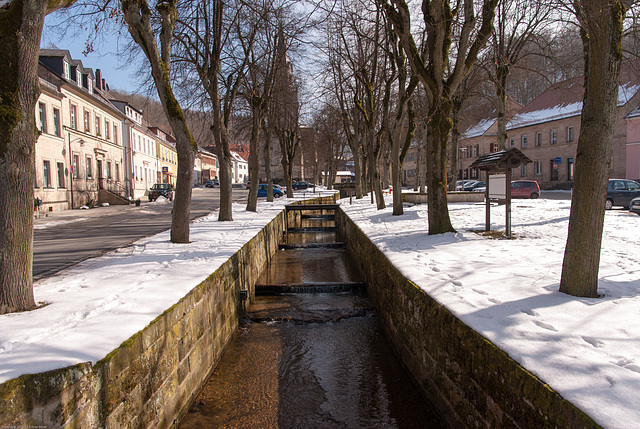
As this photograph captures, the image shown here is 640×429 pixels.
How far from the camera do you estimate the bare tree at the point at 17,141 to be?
464cm

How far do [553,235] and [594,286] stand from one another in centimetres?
570

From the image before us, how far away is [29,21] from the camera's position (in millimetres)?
4789

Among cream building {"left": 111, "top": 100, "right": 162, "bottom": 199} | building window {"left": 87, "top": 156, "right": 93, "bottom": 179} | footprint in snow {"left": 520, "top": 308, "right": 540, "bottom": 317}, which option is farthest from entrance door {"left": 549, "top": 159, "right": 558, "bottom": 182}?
footprint in snow {"left": 520, "top": 308, "right": 540, "bottom": 317}

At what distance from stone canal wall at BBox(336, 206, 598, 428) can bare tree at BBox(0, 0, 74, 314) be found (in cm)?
450

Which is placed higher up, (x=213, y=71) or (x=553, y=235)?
(x=213, y=71)

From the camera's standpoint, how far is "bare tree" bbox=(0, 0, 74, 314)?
464 centimetres

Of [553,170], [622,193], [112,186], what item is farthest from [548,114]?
[112,186]

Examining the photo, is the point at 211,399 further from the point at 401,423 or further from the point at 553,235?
the point at 553,235

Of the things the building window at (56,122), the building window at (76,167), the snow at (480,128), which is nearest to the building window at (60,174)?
the building window at (76,167)

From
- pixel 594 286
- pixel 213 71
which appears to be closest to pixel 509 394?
pixel 594 286

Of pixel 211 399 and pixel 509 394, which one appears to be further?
pixel 211 399

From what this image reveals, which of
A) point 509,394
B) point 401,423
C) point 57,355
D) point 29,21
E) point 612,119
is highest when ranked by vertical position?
point 29,21

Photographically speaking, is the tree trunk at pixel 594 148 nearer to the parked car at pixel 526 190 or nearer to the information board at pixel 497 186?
the information board at pixel 497 186

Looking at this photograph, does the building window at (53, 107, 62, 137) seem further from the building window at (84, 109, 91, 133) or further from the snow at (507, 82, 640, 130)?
the snow at (507, 82, 640, 130)
